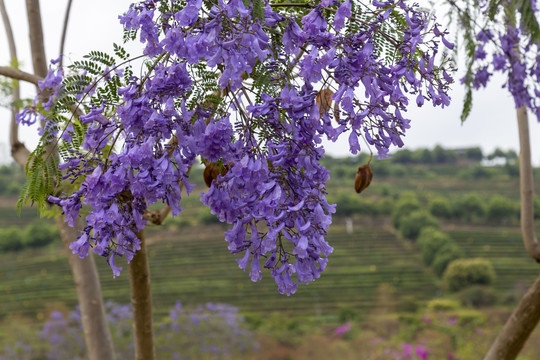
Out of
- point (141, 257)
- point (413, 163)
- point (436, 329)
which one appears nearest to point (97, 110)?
point (141, 257)

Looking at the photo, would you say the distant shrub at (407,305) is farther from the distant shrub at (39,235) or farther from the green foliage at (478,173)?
the green foliage at (478,173)

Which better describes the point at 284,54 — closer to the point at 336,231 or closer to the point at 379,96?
the point at 379,96

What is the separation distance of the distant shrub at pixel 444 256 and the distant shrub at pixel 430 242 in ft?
0.88

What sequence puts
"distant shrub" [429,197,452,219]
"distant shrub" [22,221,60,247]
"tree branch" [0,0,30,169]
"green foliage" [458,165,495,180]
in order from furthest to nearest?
"green foliage" [458,165,495,180] → "distant shrub" [429,197,452,219] → "distant shrub" [22,221,60,247] → "tree branch" [0,0,30,169]

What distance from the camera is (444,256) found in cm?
2681

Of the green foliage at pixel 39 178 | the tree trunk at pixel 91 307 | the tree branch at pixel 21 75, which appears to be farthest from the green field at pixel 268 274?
the green foliage at pixel 39 178

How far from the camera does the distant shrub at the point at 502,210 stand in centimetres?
3291

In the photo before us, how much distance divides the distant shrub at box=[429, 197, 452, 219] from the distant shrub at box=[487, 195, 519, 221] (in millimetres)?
2090

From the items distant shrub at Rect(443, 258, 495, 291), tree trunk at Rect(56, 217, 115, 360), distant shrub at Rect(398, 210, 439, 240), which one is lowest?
distant shrub at Rect(443, 258, 495, 291)

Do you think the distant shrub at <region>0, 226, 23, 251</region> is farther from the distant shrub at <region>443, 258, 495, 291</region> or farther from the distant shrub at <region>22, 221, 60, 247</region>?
the distant shrub at <region>443, 258, 495, 291</region>

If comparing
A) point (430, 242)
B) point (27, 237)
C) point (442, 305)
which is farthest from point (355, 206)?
point (27, 237)

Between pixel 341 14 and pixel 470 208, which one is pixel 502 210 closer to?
pixel 470 208

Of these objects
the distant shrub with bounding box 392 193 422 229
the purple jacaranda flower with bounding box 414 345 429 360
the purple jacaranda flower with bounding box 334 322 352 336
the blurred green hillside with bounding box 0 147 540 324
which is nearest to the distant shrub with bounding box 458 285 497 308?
the blurred green hillside with bounding box 0 147 540 324

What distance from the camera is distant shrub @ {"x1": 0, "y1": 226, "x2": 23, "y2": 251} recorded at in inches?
1163
